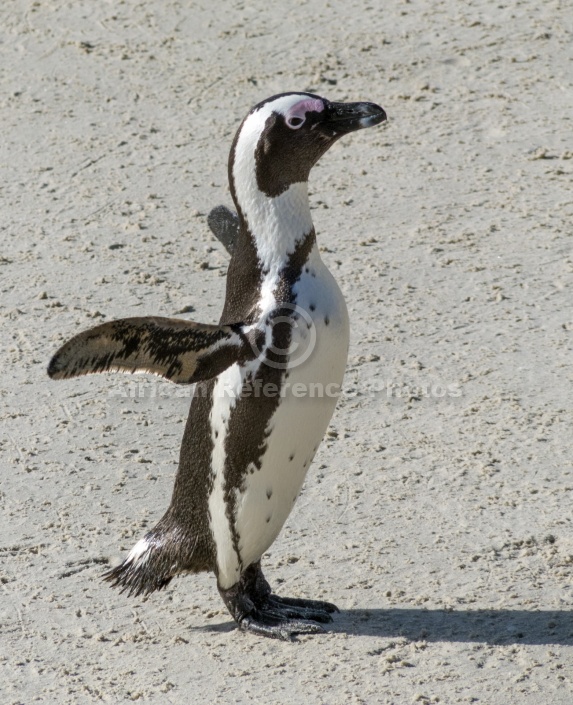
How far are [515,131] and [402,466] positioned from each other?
2.64 metres

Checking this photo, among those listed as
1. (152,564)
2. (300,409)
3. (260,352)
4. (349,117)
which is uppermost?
(349,117)

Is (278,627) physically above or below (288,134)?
below

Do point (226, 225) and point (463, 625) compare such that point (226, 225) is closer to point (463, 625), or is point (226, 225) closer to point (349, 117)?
point (349, 117)

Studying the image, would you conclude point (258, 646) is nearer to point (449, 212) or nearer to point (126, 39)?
point (449, 212)

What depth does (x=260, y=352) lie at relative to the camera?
3.09m

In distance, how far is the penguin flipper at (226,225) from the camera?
3.52 m

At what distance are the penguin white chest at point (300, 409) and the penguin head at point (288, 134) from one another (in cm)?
22

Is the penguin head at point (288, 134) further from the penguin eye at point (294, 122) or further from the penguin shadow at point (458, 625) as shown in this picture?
the penguin shadow at point (458, 625)

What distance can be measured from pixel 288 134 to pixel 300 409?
636 millimetres

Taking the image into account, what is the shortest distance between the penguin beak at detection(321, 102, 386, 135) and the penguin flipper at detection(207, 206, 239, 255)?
44 cm

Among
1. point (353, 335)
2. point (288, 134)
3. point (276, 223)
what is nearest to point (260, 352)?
point (276, 223)

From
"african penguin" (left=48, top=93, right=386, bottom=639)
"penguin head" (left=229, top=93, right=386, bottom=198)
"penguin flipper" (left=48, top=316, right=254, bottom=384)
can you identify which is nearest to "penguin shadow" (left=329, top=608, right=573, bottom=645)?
"african penguin" (left=48, top=93, right=386, bottom=639)

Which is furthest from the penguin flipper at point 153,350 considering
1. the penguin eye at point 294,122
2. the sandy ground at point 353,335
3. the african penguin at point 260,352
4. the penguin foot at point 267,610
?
the sandy ground at point 353,335

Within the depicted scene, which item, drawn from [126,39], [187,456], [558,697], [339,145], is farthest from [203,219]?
[558,697]
